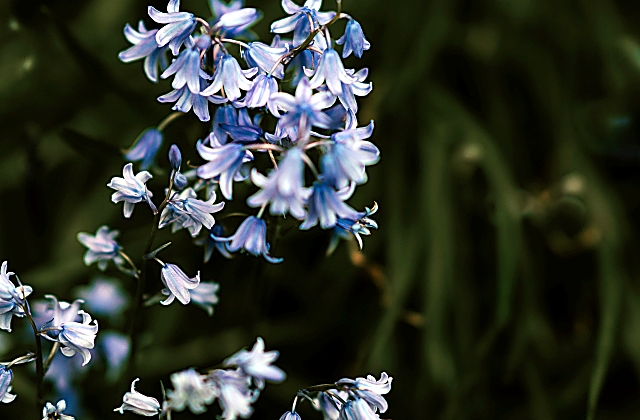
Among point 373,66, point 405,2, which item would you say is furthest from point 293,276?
point 405,2

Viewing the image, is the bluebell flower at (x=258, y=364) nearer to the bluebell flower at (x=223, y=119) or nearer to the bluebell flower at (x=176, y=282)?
the bluebell flower at (x=176, y=282)

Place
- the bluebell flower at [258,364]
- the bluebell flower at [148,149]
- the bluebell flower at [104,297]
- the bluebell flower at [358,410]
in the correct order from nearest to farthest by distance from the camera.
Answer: the bluebell flower at [258,364] → the bluebell flower at [358,410] → the bluebell flower at [148,149] → the bluebell flower at [104,297]

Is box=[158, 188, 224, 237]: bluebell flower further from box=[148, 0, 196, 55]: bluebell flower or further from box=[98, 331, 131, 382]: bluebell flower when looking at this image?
box=[98, 331, 131, 382]: bluebell flower

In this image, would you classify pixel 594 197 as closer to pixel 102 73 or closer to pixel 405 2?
pixel 405 2

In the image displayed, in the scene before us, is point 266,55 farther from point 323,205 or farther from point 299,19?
point 323,205

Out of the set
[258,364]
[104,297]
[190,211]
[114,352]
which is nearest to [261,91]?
[190,211]

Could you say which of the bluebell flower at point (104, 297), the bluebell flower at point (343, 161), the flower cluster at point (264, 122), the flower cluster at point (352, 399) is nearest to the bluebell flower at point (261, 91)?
the flower cluster at point (264, 122)

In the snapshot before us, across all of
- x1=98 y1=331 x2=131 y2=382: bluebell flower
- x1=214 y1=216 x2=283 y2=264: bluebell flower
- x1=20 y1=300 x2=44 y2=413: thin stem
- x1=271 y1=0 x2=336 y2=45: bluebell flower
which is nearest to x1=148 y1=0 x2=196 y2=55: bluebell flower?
x1=271 y1=0 x2=336 y2=45: bluebell flower
